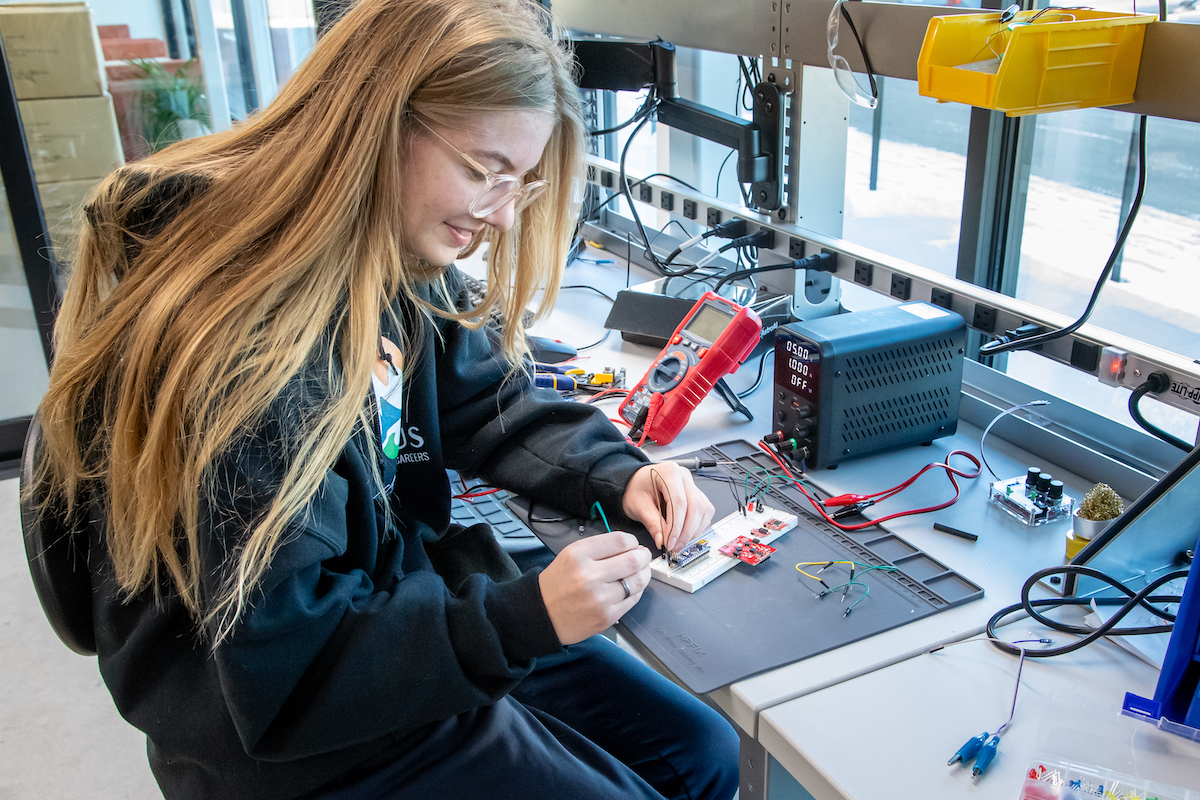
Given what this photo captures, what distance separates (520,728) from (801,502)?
1.60 ft

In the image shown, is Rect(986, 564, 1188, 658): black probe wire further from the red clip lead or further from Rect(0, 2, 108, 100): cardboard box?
Rect(0, 2, 108, 100): cardboard box

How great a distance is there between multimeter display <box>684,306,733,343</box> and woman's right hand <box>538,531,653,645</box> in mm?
603

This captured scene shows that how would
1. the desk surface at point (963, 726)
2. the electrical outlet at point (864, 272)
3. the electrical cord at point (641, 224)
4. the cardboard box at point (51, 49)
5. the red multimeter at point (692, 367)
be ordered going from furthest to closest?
the cardboard box at point (51, 49)
the electrical cord at point (641, 224)
the electrical outlet at point (864, 272)
the red multimeter at point (692, 367)
the desk surface at point (963, 726)

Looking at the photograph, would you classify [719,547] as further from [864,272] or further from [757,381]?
[864,272]

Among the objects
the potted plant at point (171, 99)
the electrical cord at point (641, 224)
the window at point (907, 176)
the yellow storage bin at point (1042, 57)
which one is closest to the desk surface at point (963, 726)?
the yellow storage bin at point (1042, 57)

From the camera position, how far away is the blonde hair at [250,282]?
0.83 meters

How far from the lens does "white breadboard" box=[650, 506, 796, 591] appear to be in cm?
106

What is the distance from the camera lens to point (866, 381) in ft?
4.27

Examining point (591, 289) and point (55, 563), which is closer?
point (55, 563)

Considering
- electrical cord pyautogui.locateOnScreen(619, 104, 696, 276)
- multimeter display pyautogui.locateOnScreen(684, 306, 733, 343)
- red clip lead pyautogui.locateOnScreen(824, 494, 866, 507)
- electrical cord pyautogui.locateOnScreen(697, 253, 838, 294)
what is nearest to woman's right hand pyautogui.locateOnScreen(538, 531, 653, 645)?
red clip lead pyautogui.locateOnScreen(824, 494, 866, 507)

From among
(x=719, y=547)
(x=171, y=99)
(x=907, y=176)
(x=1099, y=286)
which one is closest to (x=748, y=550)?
(x=719, y=547)

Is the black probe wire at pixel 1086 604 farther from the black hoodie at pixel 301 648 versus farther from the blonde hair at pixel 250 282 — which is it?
the blonde hair at pixel 250 282

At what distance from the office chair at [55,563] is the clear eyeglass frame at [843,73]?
114 centimetres

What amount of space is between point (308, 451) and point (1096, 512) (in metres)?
0.88
